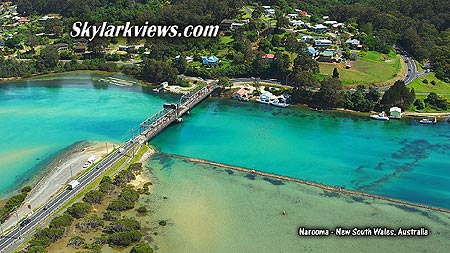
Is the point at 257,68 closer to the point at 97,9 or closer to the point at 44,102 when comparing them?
the point at 44,102

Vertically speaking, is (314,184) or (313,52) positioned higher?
(313,52)

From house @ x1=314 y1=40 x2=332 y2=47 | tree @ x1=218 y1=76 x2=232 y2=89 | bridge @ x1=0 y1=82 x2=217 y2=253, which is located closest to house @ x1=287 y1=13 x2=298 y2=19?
house @ x1=314 y1=40 x2=332 y2=47

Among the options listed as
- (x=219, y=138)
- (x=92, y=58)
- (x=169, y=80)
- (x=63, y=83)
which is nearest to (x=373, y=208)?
(x=219, y=138)

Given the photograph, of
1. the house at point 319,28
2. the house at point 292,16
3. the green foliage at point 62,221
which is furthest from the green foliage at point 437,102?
the green foliage at point 62,221

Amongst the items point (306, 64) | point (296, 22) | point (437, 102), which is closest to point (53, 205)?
point (306, 64)

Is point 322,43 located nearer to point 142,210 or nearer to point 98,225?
point 142,210

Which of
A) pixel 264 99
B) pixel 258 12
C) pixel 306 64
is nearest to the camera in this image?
pixel 264 99

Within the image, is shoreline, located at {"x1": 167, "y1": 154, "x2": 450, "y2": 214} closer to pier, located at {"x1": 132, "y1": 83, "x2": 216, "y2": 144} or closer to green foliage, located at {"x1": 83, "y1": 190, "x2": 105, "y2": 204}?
pier, located at {"x1": 132, "y1": 83, "x2": 216, "y2": 144}
